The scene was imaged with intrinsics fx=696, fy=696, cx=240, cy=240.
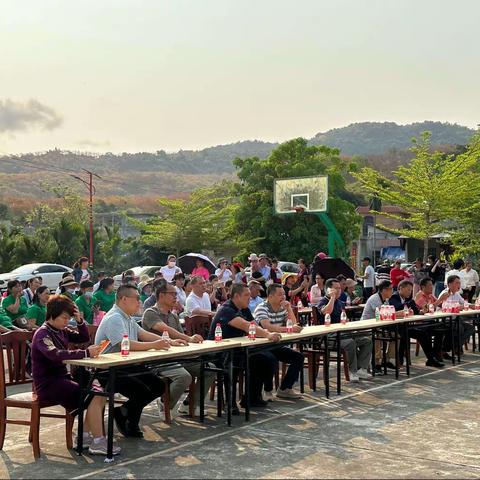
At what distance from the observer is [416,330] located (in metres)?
10.6

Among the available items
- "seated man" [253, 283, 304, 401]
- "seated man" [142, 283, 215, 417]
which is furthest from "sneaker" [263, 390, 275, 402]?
"seated man" [142, 283, 215, 417]

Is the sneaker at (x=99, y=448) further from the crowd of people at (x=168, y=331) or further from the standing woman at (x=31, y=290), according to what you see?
the standing woman at (x=31, y=290)

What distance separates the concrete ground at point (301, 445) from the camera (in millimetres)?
5547

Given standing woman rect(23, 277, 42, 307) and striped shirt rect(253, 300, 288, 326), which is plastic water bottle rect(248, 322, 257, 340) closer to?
A: striped shirt rect(253, 300, 288, 326)

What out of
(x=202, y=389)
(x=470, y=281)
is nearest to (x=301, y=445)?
(x=202, y=389)

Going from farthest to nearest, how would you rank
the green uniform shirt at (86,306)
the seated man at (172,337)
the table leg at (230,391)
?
1. the green uniform shirt at (86,306)
2. the seated man at (172,337)
3. the table leg at (230,391)

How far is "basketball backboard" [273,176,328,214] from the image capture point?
28.0 m

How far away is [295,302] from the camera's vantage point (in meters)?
13.7

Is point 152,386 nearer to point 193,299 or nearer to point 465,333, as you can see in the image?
point 193,299

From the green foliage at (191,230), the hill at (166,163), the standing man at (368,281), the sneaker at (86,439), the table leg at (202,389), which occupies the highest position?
the hill at (166,163)

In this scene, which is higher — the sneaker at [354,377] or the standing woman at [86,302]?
the standing woman at [86,302]

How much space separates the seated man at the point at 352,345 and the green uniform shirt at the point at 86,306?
11.1 feet

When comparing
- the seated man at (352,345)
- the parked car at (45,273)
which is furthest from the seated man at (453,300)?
the parked car at (45,273)

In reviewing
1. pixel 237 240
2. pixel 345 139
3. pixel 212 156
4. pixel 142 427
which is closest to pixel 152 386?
pixel 142 427
